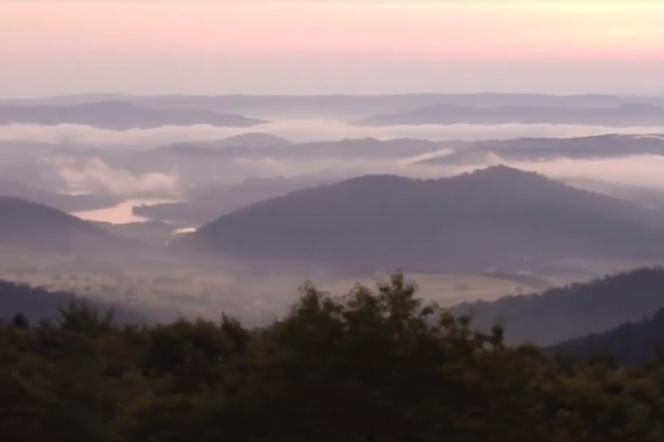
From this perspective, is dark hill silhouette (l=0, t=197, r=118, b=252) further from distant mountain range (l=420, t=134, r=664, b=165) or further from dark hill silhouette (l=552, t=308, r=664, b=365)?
distant mountain range (l=420, t=134, r=664, b=165)

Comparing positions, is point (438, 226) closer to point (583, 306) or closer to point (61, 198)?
point (583, 306)

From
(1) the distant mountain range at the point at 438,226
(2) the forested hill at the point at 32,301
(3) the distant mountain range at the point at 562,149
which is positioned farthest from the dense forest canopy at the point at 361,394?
(3) the distant mountain range at the point at 562,149

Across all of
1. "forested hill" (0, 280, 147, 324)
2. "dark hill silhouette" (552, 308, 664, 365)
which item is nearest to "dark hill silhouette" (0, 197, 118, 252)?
"forested hill" (0, 280, 147, 324)

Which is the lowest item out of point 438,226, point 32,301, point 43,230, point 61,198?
point 32,301

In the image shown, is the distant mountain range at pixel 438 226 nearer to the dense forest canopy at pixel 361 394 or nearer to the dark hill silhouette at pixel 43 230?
the dark hill silhouette at pixel 43 230

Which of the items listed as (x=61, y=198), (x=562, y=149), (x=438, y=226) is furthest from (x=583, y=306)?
(x=562, y=149)

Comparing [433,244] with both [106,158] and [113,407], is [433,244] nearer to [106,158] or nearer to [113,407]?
[113,407]
